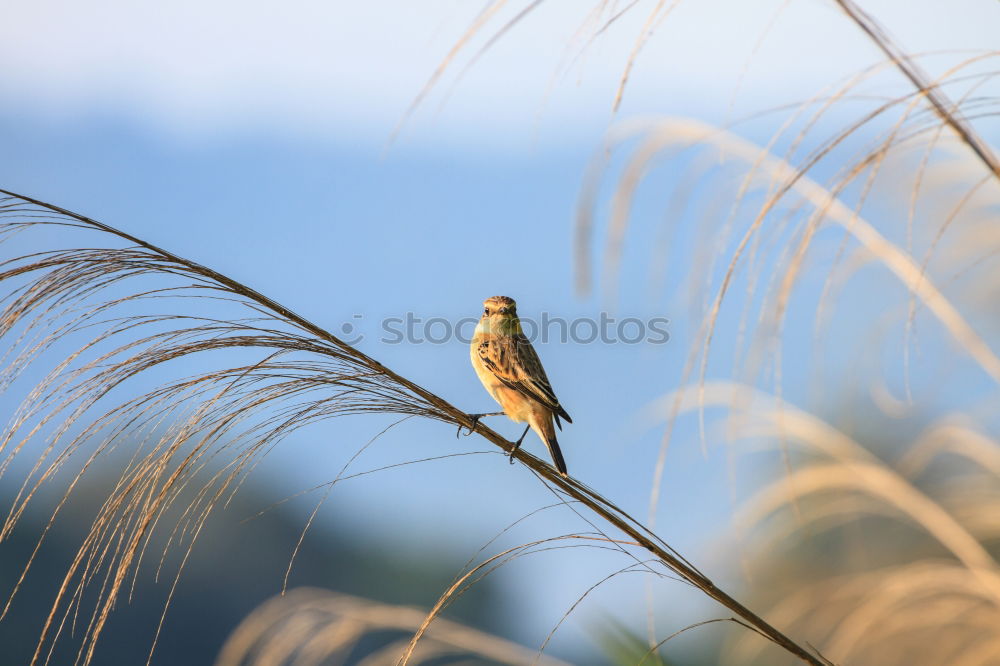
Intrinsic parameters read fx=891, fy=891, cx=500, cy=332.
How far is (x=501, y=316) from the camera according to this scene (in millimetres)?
7105

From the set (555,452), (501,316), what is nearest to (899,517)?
(555,452)

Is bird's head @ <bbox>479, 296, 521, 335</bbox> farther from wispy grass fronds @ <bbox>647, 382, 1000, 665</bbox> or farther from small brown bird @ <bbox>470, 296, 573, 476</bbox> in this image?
wispy grass fronds @ <bbox>647, 382, 1000, 665</bbox>

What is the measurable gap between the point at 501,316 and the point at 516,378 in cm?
93

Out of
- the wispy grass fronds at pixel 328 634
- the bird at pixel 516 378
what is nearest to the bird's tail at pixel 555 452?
the bird at pixel 516 378

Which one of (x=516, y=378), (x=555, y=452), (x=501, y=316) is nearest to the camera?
(x=555, y=452)

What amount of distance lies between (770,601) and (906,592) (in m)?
15.0

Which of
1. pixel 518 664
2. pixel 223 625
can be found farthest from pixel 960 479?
pixel 223 625

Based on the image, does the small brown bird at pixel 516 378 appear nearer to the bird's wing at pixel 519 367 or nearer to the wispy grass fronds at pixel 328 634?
the bird's wing at pixel 519 367

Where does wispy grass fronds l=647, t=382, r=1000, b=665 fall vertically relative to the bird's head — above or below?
below

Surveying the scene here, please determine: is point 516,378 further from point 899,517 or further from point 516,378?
point 899,517

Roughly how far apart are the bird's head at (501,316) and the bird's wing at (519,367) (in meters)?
0.19

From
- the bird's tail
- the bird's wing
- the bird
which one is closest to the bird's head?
the bird

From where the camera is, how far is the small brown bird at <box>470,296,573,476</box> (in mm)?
6125

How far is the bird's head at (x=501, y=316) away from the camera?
7031 millimetres
